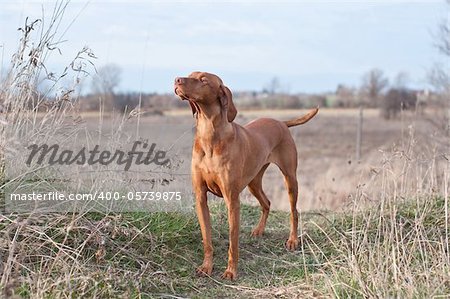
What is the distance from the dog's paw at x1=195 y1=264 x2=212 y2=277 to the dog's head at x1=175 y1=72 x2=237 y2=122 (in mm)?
1130

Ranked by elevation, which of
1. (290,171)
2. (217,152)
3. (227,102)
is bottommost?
(290,171)

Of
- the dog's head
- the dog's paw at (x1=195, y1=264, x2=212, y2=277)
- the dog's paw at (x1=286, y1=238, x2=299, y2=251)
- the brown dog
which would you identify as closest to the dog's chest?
the brown dog

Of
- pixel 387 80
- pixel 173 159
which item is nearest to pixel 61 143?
pixel 173 159

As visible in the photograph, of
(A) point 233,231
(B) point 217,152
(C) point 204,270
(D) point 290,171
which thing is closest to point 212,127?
(B) point 217,152

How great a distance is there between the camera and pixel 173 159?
20.1 feet

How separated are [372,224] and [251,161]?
1656 millimetres

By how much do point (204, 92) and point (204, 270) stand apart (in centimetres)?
137

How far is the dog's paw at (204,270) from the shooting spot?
4.95 metres

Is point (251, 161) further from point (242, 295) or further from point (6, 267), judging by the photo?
point (6, 267)

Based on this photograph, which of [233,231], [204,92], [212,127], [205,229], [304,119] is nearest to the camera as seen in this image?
[204,92]

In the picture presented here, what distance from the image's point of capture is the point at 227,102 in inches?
188

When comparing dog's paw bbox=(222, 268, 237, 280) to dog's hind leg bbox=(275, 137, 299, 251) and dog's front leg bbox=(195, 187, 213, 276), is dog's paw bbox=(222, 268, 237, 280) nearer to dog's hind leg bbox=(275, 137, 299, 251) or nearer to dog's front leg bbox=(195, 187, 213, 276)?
dog's front leg bbox=(195, 187, 213, 276)

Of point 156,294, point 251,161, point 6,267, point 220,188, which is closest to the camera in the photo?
point 6,267

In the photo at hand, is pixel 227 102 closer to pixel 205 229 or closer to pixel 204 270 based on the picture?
pixel 205 229
